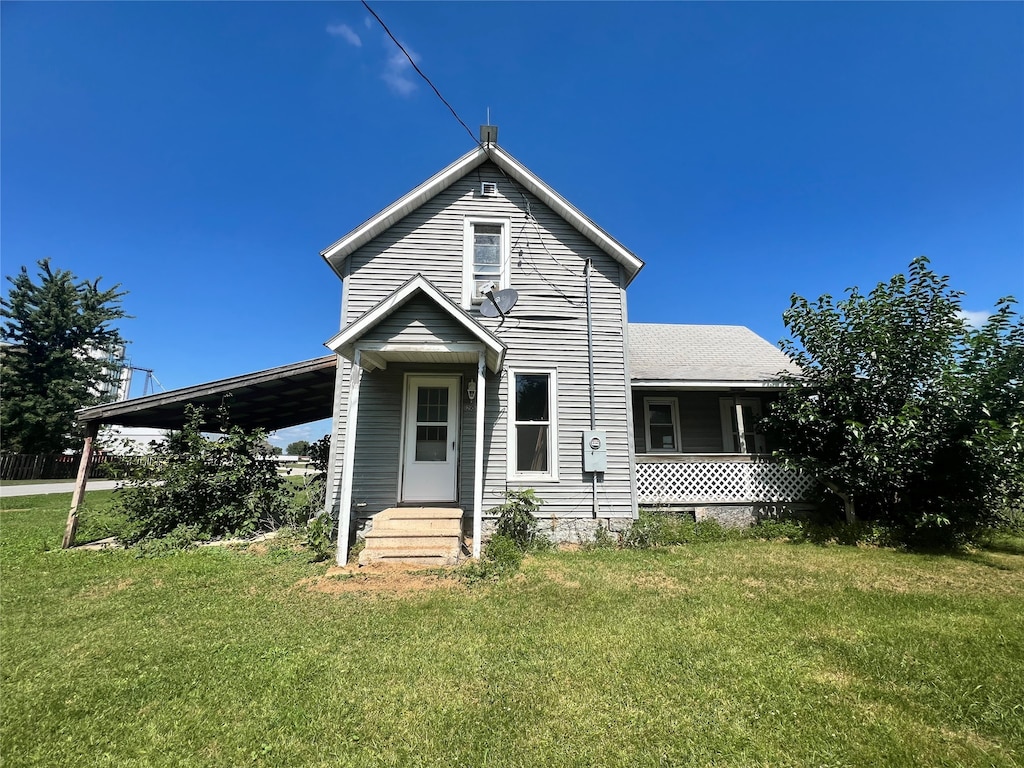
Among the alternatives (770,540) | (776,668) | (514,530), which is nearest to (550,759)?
(776,668)

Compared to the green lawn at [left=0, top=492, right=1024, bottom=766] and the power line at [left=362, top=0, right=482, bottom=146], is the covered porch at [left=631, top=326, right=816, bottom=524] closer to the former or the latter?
the green lawn at [left=0, top=492, right=1024, bottom=766]

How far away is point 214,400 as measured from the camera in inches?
349

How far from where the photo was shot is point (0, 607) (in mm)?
4855

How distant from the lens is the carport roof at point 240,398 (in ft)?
26.4

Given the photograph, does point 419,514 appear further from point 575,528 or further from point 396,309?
point 396,309

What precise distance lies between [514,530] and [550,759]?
5117mm

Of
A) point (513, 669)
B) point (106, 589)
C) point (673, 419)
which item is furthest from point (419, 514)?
point (673, 419)

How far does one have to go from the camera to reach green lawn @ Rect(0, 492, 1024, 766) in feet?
8.59

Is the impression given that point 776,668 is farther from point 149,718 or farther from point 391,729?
point 149,718

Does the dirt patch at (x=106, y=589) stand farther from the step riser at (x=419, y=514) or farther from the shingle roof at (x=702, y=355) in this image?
the shingle roof at (x=702, y=355)

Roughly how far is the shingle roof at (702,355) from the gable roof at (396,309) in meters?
4.79

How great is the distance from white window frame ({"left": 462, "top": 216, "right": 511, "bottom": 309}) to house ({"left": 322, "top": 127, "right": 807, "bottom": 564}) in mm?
28

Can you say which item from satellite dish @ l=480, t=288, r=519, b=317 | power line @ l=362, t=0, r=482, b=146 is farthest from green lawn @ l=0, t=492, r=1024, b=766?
power line @ l=362, t=0, r=482, b=146

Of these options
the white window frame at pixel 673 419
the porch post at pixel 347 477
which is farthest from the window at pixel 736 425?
the porch post at pixel 347 477
